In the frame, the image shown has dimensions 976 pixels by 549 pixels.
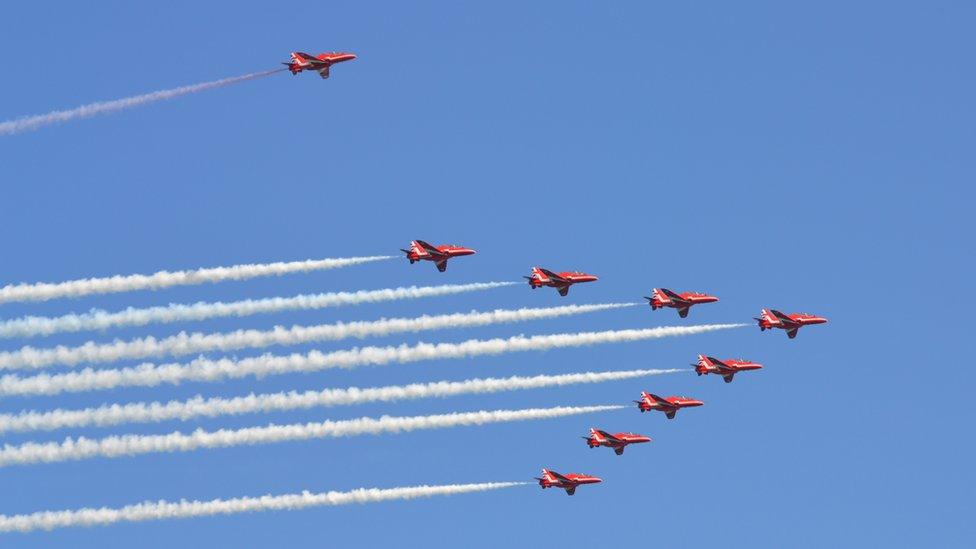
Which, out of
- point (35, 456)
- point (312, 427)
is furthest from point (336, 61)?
point (35, 456)

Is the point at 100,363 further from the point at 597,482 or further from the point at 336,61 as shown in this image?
the point at 597,482

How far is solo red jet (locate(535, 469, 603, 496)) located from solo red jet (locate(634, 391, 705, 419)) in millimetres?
6393

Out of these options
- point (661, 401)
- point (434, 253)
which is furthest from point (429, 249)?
point (661, 401)

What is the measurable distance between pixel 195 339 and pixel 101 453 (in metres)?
8.77

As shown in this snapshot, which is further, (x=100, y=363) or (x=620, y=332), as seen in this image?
(x=620, y=332)

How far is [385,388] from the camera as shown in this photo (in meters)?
119

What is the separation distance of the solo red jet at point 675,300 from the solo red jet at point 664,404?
5865mm

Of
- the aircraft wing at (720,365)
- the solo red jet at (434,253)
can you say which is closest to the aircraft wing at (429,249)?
the solo red jet at (434,253)

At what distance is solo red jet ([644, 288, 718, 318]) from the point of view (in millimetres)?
132750

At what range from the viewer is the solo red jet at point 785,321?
5379 inches

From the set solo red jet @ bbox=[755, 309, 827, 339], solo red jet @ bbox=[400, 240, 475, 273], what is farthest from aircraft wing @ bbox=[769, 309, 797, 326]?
solo red jet @ bbox=[400, 240, 475, 273]

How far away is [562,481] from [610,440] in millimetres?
5434

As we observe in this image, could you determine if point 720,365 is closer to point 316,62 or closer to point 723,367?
point 723,367

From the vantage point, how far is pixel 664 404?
134 m
